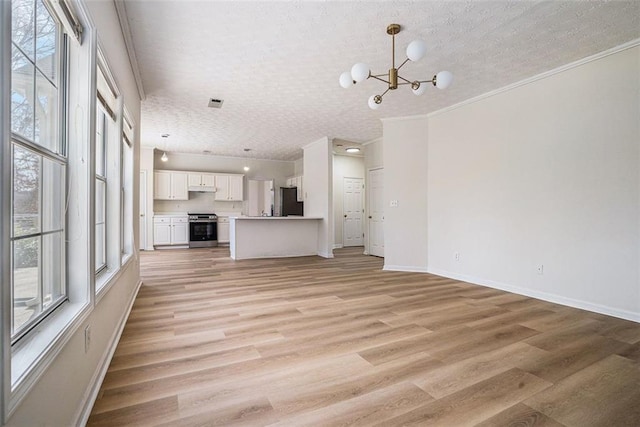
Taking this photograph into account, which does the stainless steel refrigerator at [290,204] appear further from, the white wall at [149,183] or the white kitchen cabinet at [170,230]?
the white wall at [149,183]

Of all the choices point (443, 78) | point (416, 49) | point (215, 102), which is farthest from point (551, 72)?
point (215, 102)

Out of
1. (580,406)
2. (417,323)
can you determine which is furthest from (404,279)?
(580,406)

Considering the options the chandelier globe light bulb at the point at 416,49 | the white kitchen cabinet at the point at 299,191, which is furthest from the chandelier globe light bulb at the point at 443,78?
the white kitchen cabinet at the point at 299,191

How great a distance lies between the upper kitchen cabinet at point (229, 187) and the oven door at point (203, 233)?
87cm

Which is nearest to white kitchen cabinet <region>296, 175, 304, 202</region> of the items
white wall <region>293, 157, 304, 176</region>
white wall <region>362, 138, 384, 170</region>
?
white wall <region>293, 157, 304, 176</region>

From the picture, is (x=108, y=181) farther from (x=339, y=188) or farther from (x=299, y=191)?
(x=339, y=188)

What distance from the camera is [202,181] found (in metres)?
8.91

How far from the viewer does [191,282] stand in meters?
4.50

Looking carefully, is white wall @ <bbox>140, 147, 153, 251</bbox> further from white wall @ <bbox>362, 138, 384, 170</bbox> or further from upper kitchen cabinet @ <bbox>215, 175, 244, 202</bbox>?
white wall @ <bbox>362, 138, 384, 170</bbox>

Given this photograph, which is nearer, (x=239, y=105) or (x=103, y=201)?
(x=103, y=201)

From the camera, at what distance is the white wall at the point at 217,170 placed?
349 inches

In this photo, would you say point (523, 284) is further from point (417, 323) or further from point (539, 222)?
point (417, 323)

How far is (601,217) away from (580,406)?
2371 mm

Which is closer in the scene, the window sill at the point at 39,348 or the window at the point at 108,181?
the window sill at the point at 39,348
